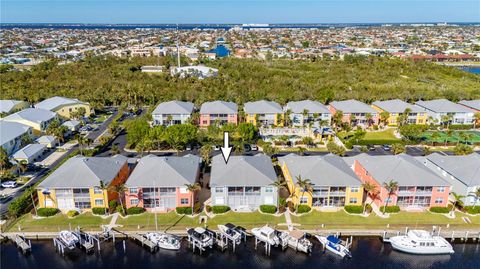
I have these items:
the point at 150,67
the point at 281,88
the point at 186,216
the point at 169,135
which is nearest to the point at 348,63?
the point at 281,88

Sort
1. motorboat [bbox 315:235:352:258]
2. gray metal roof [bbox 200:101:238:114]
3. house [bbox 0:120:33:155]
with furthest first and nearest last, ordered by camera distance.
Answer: gray metal roof [bbox 200:101:238:114]
house [bbox 0:120:33:155]
motorboat [bbox 315:235:352:258]

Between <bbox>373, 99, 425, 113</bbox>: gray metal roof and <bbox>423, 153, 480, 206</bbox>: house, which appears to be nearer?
<bbox>423, 153, 480, 206</bbox>: house

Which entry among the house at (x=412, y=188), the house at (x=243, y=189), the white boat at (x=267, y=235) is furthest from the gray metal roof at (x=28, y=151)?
the house at (x=412, y=188)

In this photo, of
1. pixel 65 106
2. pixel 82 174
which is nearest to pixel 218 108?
pixel 65 106

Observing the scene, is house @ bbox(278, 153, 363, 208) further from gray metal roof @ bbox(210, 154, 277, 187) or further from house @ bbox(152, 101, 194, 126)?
house @ bbox(152, 101, 194, 126)

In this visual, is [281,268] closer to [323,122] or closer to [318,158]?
[318,158]

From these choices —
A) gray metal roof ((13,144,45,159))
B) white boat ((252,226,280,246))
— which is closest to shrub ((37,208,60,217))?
gray metal roof ((13,144,45,159))

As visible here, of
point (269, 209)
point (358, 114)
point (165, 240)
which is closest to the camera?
point (165, 240)

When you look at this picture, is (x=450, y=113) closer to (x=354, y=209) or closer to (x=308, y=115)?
(x=308, y=115)
